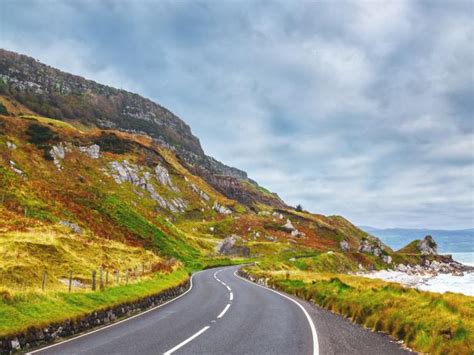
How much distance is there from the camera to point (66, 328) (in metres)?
14.9

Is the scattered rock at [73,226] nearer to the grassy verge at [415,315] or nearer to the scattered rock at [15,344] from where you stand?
the grassy verge at [415,315]

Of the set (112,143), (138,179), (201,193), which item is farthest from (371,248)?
(112,143)

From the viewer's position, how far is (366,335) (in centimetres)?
1491

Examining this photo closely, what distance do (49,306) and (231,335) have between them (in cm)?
712

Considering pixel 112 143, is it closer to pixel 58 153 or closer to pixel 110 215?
pixel 58 153

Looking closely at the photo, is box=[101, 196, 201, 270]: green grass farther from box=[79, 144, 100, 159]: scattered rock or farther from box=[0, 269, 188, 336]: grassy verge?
box=[79, 144, 100, 159]: scattered rock

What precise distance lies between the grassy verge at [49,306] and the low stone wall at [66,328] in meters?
0.18

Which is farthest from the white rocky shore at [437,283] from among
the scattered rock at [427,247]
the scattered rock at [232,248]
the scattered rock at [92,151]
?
the scattered rock at [92,151]

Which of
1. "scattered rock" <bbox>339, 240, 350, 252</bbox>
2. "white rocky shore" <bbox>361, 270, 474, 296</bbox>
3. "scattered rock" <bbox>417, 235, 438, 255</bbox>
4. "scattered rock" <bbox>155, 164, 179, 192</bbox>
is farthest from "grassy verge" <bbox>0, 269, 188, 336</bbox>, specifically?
"scattered rock" <bbox>417, 235, 438, 255</bbox>

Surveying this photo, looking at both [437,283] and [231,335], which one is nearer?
[231,335]

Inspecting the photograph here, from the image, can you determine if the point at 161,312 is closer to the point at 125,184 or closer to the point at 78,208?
the point at 78,208

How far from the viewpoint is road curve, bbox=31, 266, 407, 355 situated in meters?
12.2

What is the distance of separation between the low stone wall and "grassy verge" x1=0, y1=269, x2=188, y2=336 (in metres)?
0.18

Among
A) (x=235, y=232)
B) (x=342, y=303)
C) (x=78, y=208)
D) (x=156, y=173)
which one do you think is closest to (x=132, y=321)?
(x=342, y=303)
